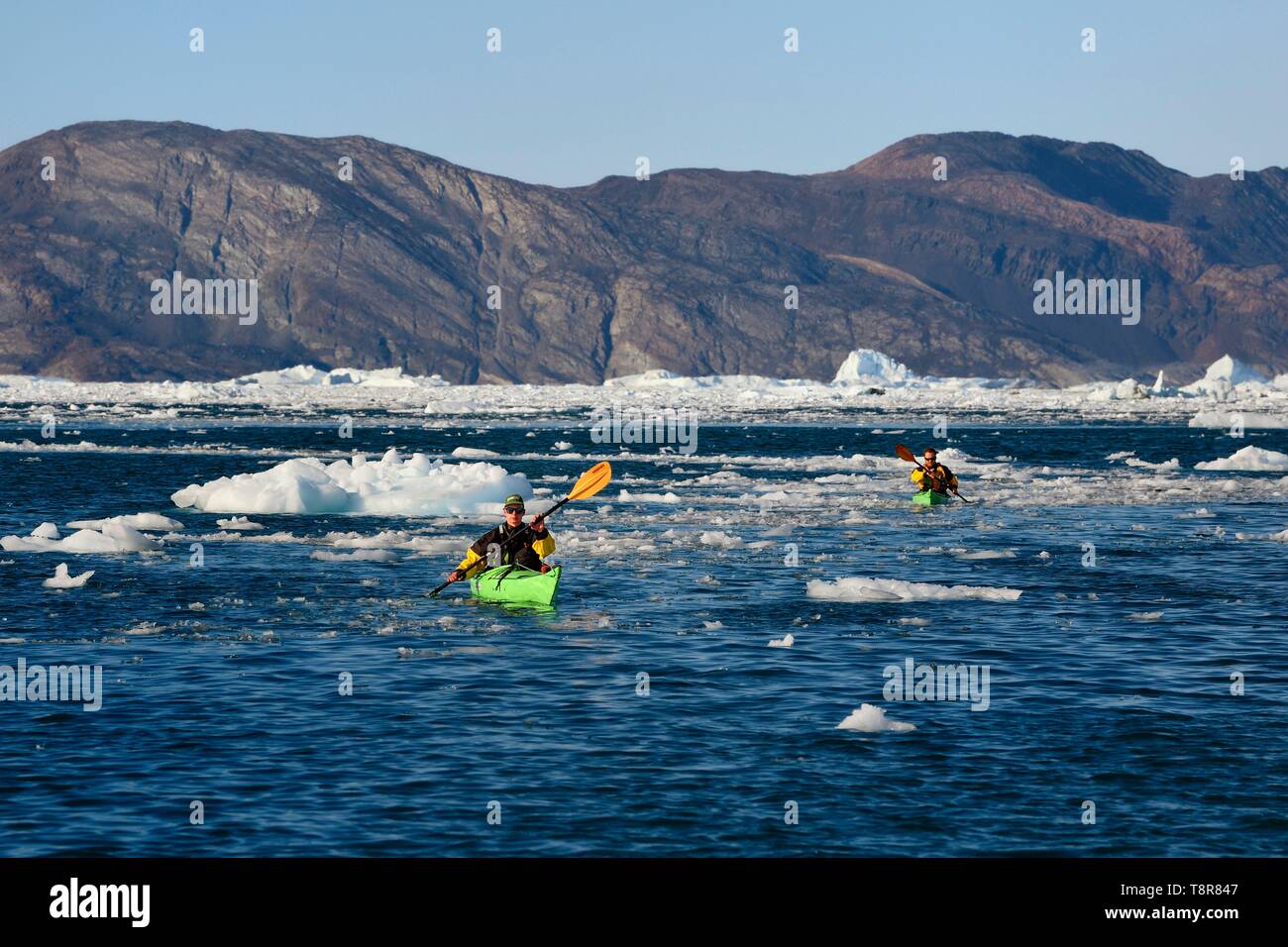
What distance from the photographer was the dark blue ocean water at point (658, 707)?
13.6 metres

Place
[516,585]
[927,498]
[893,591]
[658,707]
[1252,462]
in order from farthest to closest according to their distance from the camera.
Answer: [1252,462] → [927,498] → [893,591] → [516,585] → [658,707]

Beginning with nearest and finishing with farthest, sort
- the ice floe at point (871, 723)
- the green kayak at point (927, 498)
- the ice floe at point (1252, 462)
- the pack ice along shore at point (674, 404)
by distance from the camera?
the ice floe at point (871, 723)
the green kayak at point (927, 498)
the ice floe at point (1252, 462)
the pack ice along shore at point (674, 404)

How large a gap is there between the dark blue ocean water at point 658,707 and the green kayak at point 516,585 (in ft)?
1.32

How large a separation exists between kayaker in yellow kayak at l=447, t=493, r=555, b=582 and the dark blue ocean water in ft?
2.49

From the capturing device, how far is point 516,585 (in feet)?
83.3

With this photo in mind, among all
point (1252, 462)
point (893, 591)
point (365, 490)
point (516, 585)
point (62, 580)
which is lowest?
point (893, 591)
